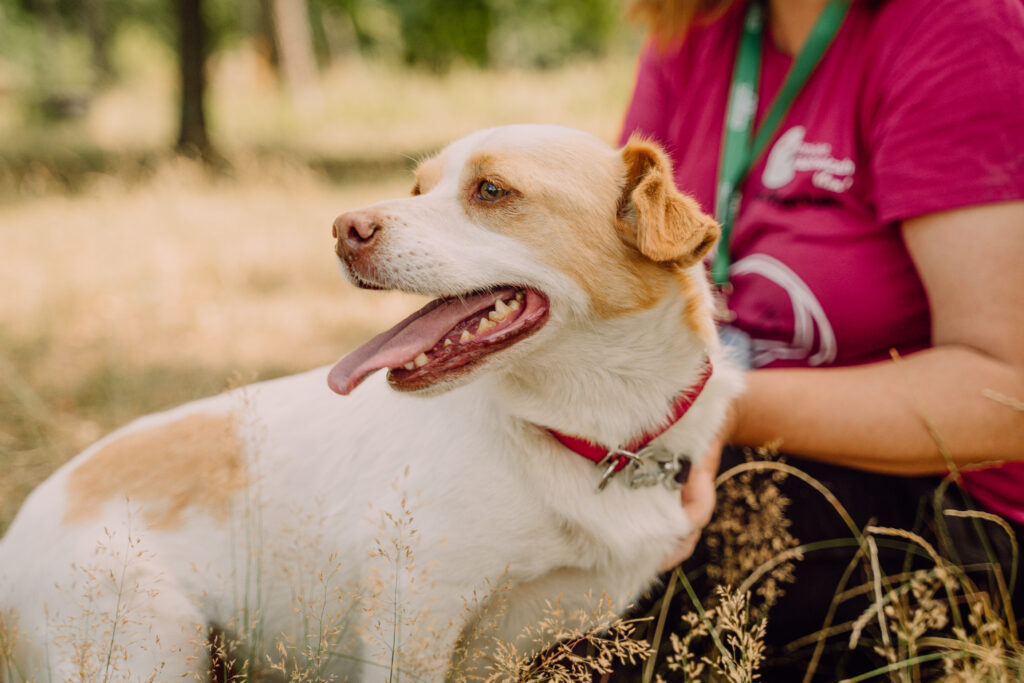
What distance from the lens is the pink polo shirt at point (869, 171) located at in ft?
5.79

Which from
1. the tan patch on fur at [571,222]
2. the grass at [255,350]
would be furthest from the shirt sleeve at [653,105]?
the grass at [255,350]

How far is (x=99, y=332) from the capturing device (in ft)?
13.6

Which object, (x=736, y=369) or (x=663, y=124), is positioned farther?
(x=663, y=124)

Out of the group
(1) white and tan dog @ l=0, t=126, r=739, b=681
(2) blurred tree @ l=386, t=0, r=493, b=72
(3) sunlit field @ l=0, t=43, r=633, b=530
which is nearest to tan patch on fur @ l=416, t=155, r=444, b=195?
(1) white and tan dog @ l=0, t=126, r=739, b=681

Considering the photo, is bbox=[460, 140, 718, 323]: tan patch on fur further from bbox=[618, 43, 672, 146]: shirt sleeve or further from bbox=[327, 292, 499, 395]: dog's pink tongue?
bbox=[618, 43, 672, 146]: shirt sleeve

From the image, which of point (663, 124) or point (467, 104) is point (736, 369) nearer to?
point (663, 124)

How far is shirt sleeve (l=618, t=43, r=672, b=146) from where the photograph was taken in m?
2.60

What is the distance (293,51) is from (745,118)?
13.2 metres

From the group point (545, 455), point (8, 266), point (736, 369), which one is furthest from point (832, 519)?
point (8, 266)

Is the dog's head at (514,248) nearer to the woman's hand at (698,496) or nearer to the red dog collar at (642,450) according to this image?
the red dog collar at (642,450)

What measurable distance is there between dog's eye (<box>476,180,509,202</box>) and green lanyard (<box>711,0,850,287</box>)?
0.81 metres

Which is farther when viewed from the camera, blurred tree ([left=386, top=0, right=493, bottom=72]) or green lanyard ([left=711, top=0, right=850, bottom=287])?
blurred tree ([left=386, top=0, right=493, bottom=72])

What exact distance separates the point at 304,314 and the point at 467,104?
8.51 metres

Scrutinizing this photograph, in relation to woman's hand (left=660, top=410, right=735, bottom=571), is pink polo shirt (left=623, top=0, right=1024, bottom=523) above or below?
above
